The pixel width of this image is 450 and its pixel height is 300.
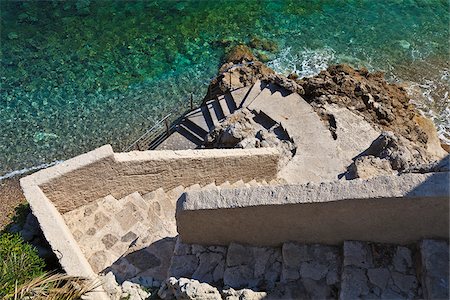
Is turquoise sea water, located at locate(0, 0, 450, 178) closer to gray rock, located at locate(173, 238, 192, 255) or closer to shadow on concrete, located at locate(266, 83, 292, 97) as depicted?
shadow on concrete, located at locate(266, 83, 292, 97)

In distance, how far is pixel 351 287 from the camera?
21.4 feet

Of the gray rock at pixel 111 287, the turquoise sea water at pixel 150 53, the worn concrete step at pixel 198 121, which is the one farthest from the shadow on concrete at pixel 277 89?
the gray rock at pixel 111 287

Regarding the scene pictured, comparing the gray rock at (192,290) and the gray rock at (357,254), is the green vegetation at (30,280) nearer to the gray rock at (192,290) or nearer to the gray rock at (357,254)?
the gray rock at (192,290)

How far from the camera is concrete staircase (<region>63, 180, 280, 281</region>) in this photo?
8.23m

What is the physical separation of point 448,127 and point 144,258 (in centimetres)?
1111

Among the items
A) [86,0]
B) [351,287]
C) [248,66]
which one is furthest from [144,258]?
[86,0]

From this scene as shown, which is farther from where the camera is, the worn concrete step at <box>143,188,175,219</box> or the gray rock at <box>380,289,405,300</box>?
the worn concrete step at <box>143,188,175,219</box>

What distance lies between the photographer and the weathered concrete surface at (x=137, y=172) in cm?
855

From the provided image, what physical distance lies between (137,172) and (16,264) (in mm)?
2752

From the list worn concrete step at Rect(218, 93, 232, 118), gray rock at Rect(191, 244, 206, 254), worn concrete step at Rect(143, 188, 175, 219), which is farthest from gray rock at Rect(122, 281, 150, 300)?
worn concrete step at Rect(218, 93, 232, 118)

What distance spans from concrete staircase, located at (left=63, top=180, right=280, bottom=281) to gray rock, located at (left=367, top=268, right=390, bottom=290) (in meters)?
2.64

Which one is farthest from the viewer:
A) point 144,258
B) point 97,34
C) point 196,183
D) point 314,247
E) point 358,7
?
point 358,7

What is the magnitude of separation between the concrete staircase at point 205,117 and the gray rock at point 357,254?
744cm

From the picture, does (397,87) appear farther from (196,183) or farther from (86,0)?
(86,0)
